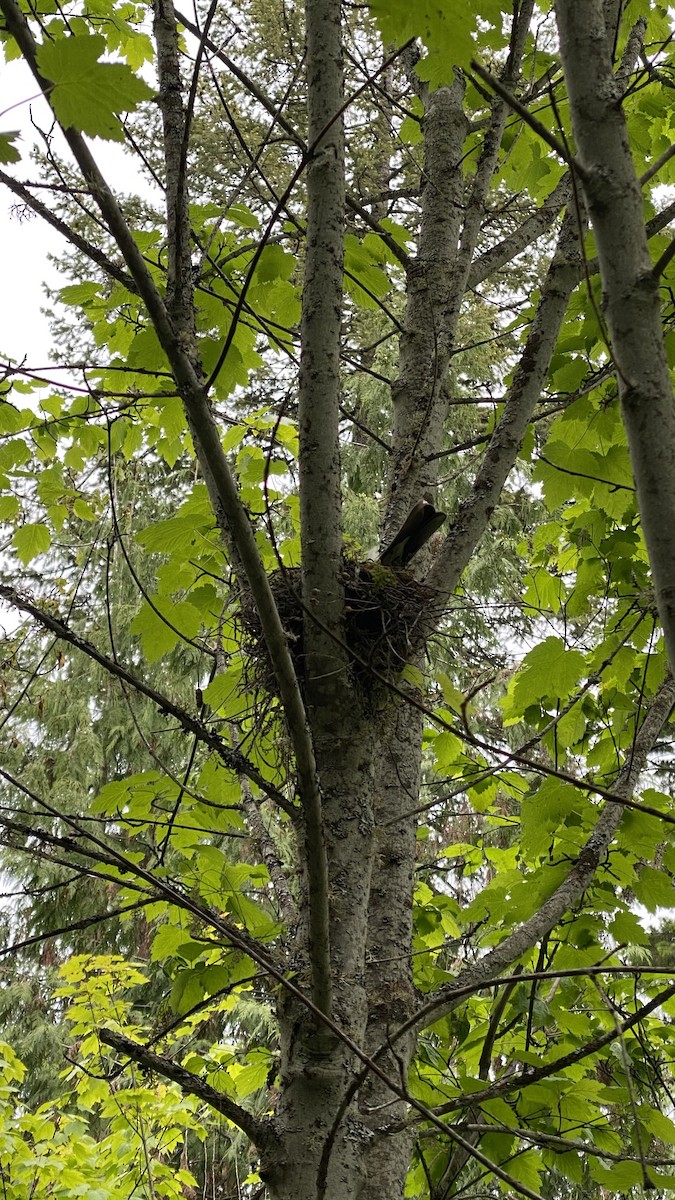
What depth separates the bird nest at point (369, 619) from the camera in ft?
5.54

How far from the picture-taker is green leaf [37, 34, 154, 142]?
92 cm

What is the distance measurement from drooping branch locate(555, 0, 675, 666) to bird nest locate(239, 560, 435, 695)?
803 millimetres

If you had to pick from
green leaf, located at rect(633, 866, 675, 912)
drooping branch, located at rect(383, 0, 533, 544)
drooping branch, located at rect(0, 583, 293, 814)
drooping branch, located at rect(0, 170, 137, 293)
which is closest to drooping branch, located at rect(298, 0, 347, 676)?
drooping branch, located at rect(0, 583, 293, 814)

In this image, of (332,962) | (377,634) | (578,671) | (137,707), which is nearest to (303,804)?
(332,962)

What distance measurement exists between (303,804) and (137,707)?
306 inches

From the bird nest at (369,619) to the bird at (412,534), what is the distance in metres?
0.12

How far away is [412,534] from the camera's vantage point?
1962mm

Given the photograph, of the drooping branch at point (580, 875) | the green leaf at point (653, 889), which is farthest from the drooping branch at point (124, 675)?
the green leaf at point (653, 889)

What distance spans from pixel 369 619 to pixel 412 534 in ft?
0.96

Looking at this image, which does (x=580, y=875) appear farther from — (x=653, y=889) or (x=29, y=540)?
(x=29, y=540)

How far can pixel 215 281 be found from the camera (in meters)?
2.19

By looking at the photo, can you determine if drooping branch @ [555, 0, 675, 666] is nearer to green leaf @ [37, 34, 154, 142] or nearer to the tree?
the tree

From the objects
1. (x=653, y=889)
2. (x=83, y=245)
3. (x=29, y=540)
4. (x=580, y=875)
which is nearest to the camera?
(x=83, y=245)

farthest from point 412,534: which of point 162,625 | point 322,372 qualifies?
point 162,625
